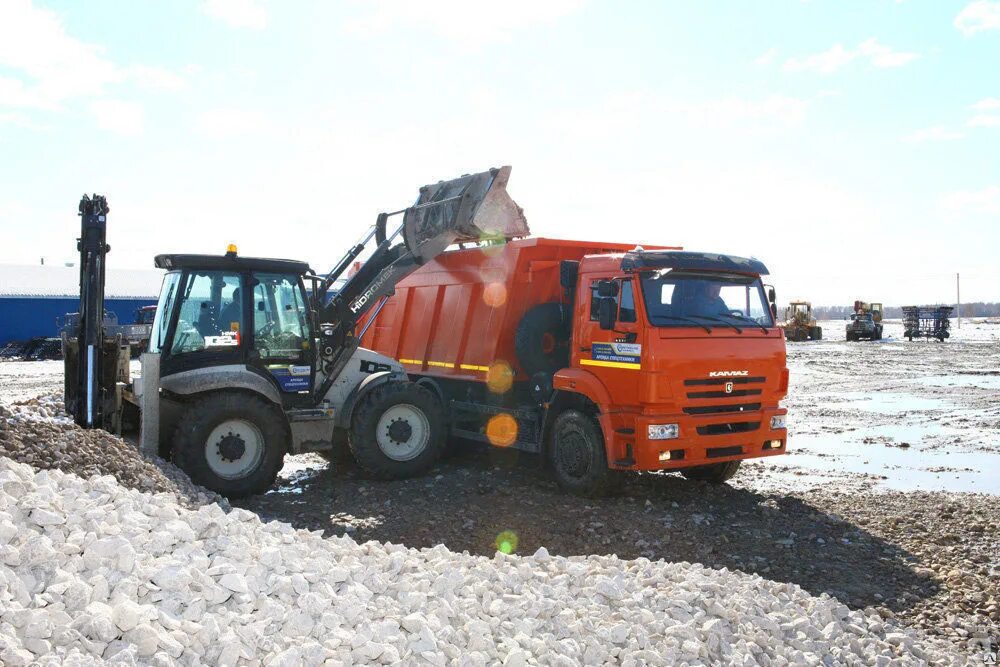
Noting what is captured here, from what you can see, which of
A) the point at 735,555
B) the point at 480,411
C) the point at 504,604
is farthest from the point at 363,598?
the point at 480,411

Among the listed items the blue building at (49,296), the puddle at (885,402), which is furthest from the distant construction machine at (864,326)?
the blue building at (49,296)

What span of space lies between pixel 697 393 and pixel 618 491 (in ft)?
4.44

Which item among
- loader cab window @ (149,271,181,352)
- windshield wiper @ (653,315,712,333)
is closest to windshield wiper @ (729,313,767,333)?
windshield wiper @ (653,315,712,333)

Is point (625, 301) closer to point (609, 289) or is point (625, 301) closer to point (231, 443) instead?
point (609, 289)

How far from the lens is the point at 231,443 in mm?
8164

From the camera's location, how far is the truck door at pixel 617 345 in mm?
7887

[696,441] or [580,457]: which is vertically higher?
[696,441]

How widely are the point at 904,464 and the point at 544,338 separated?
5525 mm

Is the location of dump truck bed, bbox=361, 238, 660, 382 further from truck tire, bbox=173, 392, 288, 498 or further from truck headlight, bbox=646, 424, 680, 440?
truck tire, bbox=173, 392, 288, 498

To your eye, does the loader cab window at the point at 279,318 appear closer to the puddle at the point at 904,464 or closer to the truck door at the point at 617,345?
the truck door at the point at 617,345

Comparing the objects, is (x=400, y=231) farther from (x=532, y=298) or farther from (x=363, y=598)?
(x=363, y=598)

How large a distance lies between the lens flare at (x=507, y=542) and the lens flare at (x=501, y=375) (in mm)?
2459

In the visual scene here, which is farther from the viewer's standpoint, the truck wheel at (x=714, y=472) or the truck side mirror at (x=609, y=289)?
the truck wheel at (x=714, y=472)

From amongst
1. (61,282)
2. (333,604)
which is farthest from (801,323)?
(333,604)
